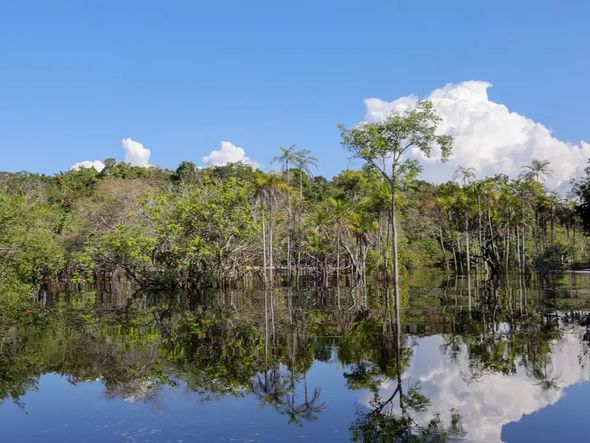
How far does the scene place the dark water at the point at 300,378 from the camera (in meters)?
9.54

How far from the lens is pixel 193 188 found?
4150 cm

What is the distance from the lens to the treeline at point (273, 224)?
114 feet

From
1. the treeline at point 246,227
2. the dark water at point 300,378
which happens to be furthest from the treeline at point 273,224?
the dark water at point 300,378

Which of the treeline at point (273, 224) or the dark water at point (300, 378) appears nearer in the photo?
the dark water at point (300, 378)

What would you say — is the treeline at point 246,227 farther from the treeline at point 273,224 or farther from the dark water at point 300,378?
the dark water at point 300,378

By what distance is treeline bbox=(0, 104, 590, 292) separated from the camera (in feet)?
114

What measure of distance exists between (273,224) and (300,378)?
36436 millimetres

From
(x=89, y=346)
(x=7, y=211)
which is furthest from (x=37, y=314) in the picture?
(x=89, y=346)

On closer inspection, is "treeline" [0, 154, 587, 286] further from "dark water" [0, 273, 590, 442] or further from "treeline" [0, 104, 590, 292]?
"dark water" [0, 273, 590, 442]

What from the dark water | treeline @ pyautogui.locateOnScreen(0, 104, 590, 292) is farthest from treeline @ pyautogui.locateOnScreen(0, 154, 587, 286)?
the dark water

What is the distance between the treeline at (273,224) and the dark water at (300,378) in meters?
13.2

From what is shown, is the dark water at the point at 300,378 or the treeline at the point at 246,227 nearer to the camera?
the dark water at the point at 300,378

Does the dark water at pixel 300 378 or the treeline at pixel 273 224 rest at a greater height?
the treeline at pixel 273 224

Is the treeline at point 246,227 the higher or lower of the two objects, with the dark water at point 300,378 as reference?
higher
